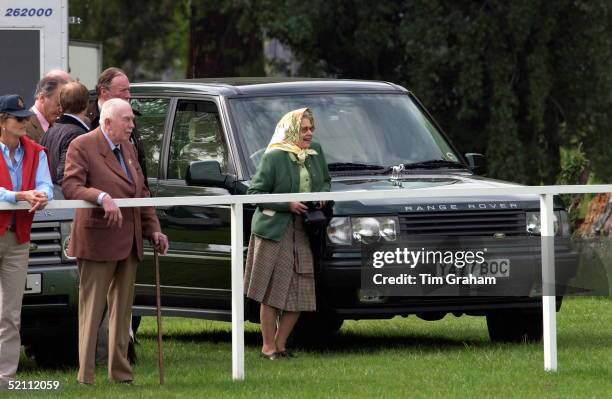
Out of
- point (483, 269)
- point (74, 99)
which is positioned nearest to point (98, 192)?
point (74, 99)

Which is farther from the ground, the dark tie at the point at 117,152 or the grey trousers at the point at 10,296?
the dark tie at the point at 117,152

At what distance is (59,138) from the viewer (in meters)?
10.6

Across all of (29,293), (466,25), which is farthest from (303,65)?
(29,293)

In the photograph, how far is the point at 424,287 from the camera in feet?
33.3

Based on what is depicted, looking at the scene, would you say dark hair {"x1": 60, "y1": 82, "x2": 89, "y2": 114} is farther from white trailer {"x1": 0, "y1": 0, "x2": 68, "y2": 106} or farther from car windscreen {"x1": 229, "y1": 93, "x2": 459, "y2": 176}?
white trailer {"x1": 0, "y1": 0, "x2": 68, "y2": 106}

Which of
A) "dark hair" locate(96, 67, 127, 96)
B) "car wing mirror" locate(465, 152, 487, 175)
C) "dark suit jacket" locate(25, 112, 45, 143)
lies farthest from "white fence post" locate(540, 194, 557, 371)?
"dark suit jacket" locate(25, 112, 45, 143)

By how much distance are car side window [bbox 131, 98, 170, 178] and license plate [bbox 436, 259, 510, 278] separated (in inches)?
120

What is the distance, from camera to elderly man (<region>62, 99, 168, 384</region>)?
30.5 feet

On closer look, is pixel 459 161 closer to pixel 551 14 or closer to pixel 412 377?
pixel 412 377

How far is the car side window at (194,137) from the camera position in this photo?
39.5 feet

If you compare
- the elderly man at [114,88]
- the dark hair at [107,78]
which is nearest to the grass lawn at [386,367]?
the elderly man at [114,88]

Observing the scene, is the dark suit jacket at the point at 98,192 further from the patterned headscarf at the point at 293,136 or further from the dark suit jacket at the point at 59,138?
the patterned headscarf at the point at 293,136

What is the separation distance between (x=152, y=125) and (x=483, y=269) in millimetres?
3330

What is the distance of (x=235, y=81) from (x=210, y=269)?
1.68 metres
